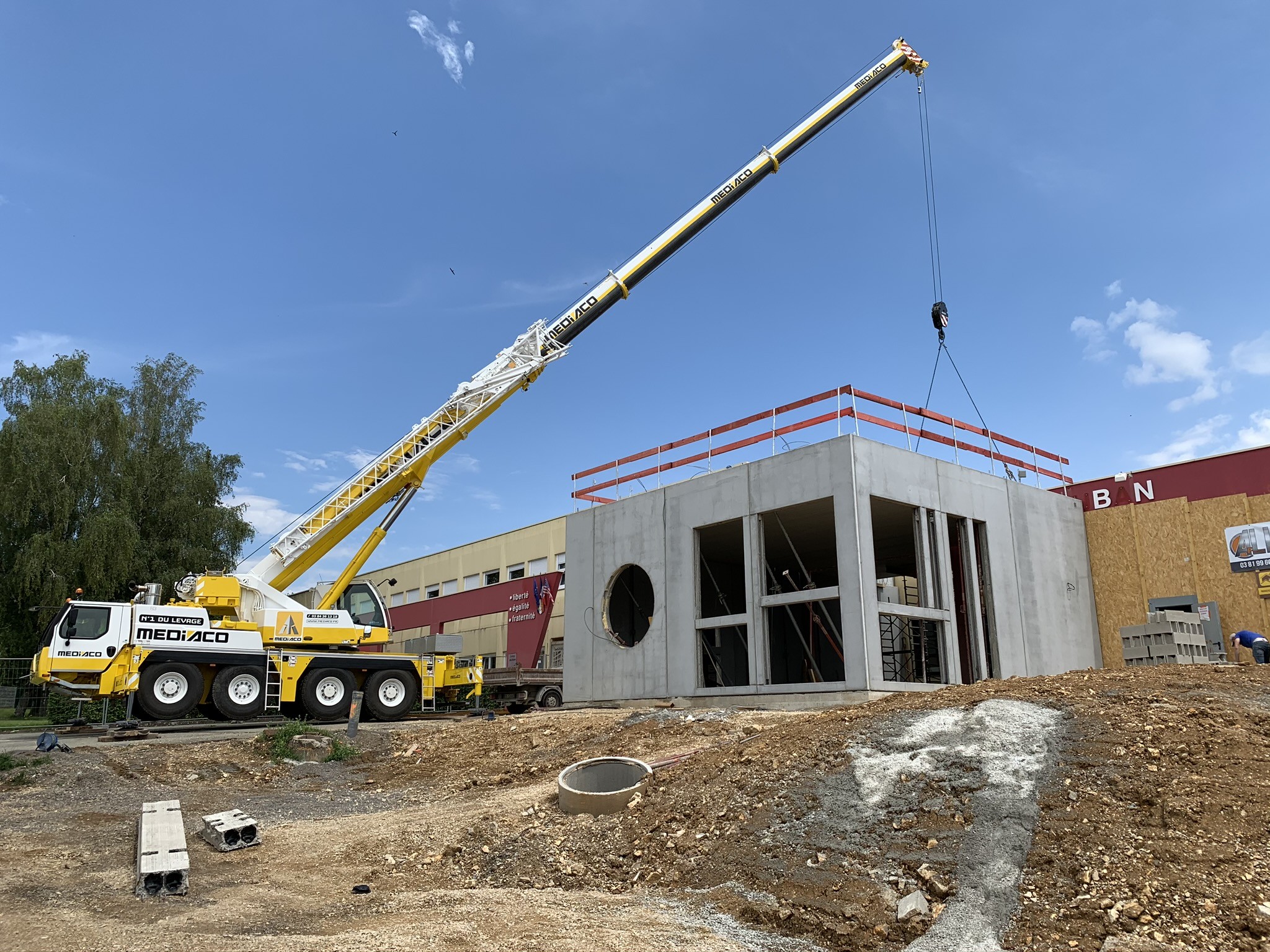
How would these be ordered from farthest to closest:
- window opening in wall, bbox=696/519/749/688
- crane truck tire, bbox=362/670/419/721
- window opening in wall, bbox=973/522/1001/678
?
crane truck tire, bbox=362/670/419/721 < window opening in wall, bbox=696/519/749/688 < window opening in wall, bbox=973/522/1001/678

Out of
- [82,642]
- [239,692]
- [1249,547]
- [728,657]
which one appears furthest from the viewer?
[728,657]

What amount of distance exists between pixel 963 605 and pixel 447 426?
40.3 ft

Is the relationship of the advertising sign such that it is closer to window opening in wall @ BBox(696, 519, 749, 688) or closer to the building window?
the building window

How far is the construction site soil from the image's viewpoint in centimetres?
639

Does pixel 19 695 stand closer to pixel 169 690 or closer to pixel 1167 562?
pixel 169 690

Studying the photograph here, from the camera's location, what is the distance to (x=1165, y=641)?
55.1 feet

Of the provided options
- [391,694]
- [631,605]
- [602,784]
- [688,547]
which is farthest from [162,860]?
[631,605]

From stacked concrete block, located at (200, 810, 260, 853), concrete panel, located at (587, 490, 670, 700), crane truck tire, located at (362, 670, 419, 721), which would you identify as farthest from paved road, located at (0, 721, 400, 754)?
stacked concrete block, located at (200, 810, 260, 853)

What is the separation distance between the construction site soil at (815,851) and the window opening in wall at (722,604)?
8.46 meters

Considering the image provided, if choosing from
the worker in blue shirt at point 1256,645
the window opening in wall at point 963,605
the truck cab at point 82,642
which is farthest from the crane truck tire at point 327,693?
the worker in blue shirt at point 1256,645

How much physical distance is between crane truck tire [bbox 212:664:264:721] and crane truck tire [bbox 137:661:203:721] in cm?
41

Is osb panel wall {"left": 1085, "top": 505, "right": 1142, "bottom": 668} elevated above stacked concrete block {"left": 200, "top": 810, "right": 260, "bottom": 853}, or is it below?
above

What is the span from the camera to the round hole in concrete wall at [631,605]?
23.9 meters

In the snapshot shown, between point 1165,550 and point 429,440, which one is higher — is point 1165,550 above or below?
below
